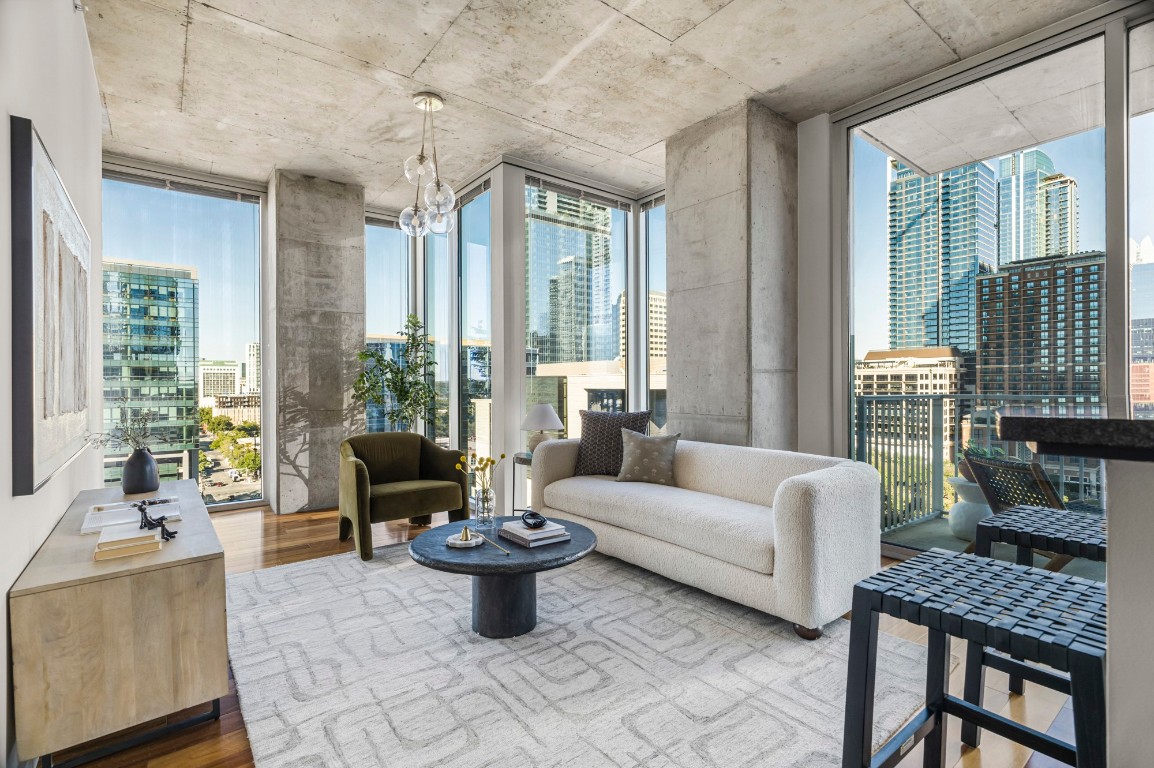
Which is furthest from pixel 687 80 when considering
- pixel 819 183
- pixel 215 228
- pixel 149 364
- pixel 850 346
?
pixel 149 364

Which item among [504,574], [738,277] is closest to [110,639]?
[504,574]

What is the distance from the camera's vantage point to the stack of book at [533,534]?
8.70 ft

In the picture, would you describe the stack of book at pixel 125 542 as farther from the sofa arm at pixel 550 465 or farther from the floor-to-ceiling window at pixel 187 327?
the floor-to-ceiling window at pixel 187 327

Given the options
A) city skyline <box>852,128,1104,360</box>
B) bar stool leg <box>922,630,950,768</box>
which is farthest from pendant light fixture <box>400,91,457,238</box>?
bar stool leg <box>922,630,950,768</box>

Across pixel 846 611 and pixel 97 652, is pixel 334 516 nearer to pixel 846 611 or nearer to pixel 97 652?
pixel 97 652

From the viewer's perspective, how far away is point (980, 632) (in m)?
1.13

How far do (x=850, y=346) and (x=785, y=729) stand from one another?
2.70 metres

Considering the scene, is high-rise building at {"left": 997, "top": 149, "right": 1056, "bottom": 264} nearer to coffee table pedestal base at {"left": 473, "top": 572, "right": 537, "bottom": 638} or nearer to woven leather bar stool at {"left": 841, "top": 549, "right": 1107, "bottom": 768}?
woven leather bar stool at {"left": 841, "top": 549, "right": 1107, "bottom": 768}

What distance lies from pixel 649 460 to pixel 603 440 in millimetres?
433

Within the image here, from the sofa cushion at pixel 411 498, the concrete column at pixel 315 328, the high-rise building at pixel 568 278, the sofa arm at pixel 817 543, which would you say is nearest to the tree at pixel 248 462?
the concrete column at pixel 315 328

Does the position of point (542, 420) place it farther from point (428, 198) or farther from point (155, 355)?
point (155, 355)

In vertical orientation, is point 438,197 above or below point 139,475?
above

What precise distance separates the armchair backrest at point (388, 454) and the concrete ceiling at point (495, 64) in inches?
92.6

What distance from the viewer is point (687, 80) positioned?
11.9 feet
